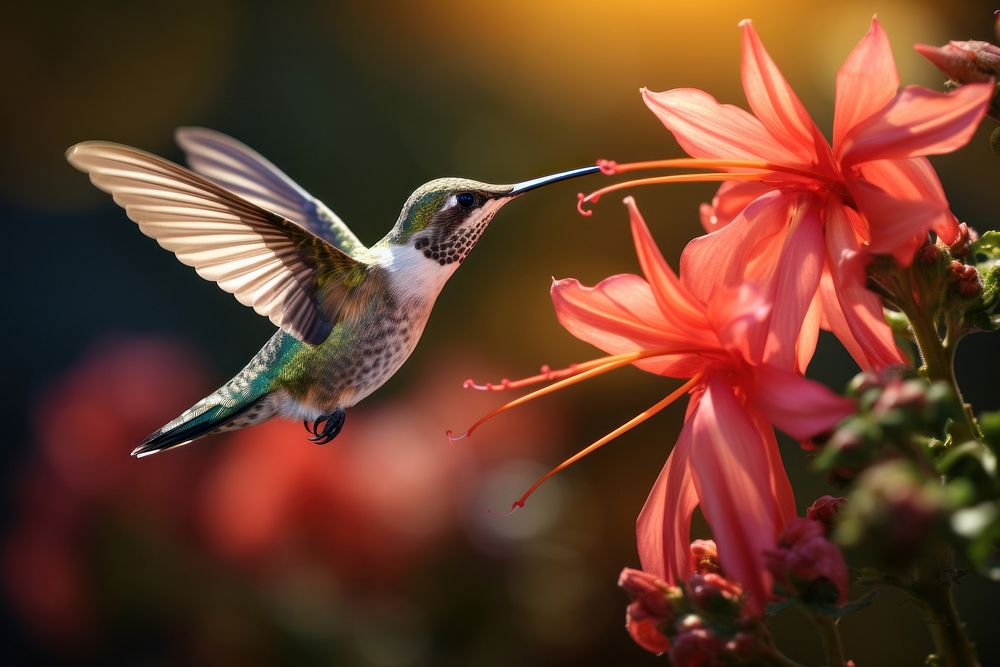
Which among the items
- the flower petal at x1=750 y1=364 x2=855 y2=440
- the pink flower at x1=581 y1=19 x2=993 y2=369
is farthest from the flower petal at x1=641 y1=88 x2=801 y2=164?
the flower petal at x1=750 y1=364 x2=855 y2=440

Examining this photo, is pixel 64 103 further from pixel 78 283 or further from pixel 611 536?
pixel 611 536

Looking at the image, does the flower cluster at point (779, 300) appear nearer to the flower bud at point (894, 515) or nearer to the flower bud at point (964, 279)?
the flower bud at point (964, 279)

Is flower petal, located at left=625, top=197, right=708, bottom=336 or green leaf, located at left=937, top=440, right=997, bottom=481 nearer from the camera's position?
green leaf, located at left=937, top=440, right=997, bottom=481

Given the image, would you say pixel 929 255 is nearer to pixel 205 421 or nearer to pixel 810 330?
pixel 810 330

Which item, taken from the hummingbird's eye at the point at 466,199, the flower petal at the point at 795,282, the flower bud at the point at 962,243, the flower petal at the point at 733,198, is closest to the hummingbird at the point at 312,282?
the hummingbird's eye at the point at 466,199

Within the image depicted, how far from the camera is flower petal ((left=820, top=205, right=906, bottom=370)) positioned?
96 cm

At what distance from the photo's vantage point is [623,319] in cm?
105

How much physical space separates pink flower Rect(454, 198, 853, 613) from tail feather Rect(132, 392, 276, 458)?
491 mm

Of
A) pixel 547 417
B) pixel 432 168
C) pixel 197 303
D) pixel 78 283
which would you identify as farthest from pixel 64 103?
pixel 547 417

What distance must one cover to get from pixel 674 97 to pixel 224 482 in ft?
3.94

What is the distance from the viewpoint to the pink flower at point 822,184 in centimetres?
90

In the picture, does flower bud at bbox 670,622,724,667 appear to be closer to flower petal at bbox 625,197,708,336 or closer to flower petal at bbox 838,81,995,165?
flower petal at bbox 625,197,708,336

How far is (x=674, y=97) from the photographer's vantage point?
3.66 feet

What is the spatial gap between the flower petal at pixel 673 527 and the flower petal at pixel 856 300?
0.17 metres
